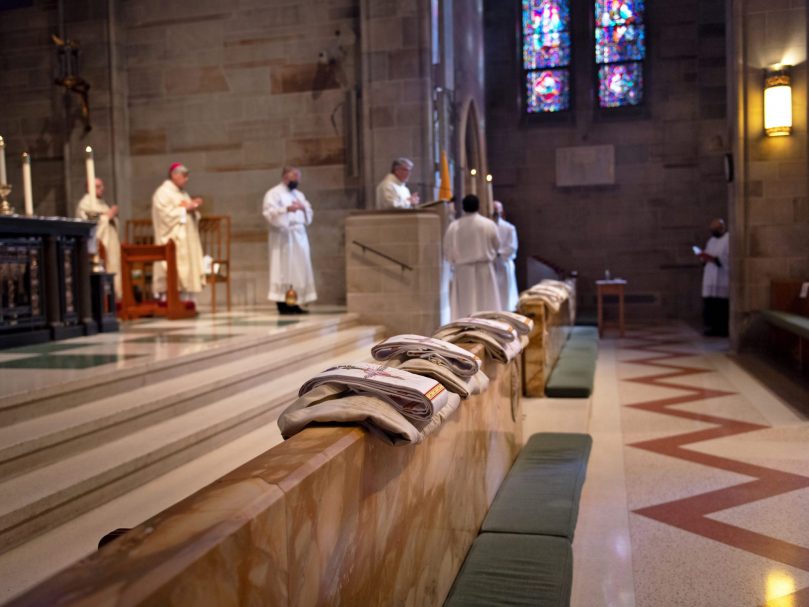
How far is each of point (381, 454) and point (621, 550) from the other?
72.9 inches

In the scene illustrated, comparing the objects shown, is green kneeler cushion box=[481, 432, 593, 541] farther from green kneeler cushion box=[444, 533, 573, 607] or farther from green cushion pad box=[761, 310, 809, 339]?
green cushion pad box=[761, 310, 809, 339]

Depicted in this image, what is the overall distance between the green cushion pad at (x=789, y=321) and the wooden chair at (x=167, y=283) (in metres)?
6.07

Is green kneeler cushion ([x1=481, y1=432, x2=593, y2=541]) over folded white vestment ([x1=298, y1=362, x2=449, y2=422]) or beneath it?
beneath

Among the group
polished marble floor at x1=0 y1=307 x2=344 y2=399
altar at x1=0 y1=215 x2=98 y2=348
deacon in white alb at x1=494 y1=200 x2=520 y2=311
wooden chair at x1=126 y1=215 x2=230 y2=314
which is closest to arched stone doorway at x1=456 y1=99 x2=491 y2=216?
deacon in white alb at x1=494 y1=200 x2=520 y2=311

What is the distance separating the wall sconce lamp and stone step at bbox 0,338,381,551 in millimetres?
6352

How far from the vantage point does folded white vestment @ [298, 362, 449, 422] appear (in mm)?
2143

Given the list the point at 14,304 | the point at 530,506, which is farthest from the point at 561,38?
the point at 530,506

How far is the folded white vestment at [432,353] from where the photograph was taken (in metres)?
2.74

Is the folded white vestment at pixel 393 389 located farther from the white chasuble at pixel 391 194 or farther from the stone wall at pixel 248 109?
the stone wall at pixel 248 109

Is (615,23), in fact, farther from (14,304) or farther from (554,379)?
(14,304)

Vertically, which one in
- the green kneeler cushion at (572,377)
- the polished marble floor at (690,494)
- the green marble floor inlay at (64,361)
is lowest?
the polished marble floor at (690,494)

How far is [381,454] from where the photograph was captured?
202 cm

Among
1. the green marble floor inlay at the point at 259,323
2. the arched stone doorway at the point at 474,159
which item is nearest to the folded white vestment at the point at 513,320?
the green marble floor inlay at the point at 259,323

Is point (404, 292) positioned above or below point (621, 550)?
above
